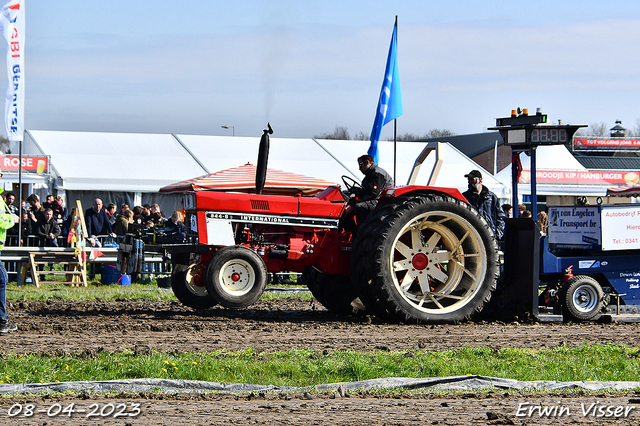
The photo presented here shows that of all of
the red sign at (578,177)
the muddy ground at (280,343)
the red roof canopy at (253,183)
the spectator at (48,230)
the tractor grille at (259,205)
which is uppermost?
the red sign at (578,177)

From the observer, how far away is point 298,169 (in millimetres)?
23422

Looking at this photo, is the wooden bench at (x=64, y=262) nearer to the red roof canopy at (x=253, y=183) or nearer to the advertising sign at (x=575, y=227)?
the red roof canopy at (x=253, y=183)

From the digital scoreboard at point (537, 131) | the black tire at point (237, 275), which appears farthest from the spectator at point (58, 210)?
the digital scoreboard at point (537, 131)

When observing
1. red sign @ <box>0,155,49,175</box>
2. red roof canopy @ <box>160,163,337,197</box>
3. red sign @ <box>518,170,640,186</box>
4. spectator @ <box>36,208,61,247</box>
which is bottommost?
spectator @ <box>36,208,61,247</box>

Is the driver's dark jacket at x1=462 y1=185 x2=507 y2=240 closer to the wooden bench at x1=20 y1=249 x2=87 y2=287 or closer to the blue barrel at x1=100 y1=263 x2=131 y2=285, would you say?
the blue barrel at x1=100 y1=263 x2=131 y2=285

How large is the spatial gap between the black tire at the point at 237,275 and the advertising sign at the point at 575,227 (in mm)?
3573

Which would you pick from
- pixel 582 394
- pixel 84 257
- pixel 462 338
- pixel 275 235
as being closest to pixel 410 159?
pixel 84 257

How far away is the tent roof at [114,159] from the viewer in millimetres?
20969

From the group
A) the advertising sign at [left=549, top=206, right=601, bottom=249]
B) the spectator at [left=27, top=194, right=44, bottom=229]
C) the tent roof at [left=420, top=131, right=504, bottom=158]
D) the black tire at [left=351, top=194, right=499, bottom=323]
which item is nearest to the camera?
the black tire at [left=351, top=194, right=499, bottom=323]

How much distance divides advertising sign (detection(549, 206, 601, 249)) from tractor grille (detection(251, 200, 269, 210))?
3460mm

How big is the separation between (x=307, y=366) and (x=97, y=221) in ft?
37.8

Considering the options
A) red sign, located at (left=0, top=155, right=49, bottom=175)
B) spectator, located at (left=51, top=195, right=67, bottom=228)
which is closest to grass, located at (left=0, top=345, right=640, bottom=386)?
spectator, located at (left=51, top=195, right=67, bottom=228)

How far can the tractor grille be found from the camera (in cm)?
930

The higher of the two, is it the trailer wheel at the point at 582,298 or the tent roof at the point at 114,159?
the tent roof at the point at 114,159
